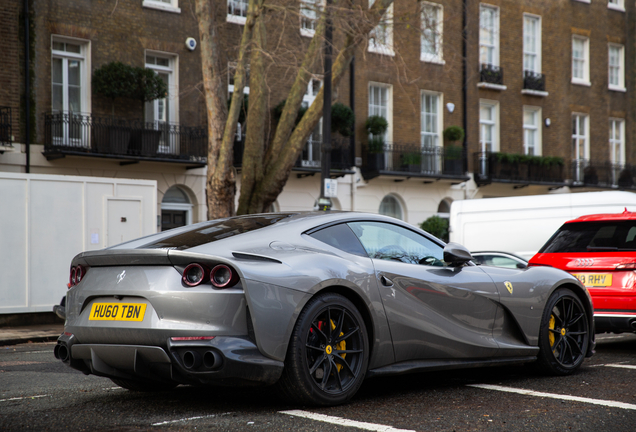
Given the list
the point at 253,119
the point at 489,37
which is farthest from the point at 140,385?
the point at 489,37

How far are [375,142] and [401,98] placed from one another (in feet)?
8.06

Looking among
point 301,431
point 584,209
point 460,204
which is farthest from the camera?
point 460,204

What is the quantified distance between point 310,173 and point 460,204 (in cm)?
766

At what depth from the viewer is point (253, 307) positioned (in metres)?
4.63

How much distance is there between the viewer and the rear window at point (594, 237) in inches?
336

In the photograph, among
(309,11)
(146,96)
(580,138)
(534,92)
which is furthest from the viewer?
(580,138)

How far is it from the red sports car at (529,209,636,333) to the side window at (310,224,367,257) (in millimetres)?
3500

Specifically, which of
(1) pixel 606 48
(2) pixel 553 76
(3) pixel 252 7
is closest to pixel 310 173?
(3) pixel 252 7

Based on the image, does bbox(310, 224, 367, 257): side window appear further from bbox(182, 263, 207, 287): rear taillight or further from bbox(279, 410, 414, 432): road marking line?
bbox(279, 410, 414, 432): road marking line

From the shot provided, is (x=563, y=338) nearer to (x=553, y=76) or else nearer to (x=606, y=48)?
(x=553, y=76)

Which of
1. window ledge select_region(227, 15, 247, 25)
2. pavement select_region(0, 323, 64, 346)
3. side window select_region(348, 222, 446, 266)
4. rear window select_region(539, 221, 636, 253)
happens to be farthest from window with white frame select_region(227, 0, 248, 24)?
side window select_region(348, 222, 446, 266)

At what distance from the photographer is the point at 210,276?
466 cm

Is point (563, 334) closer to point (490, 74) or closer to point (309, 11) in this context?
point (309, 11)

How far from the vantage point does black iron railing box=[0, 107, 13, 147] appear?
754 inches
